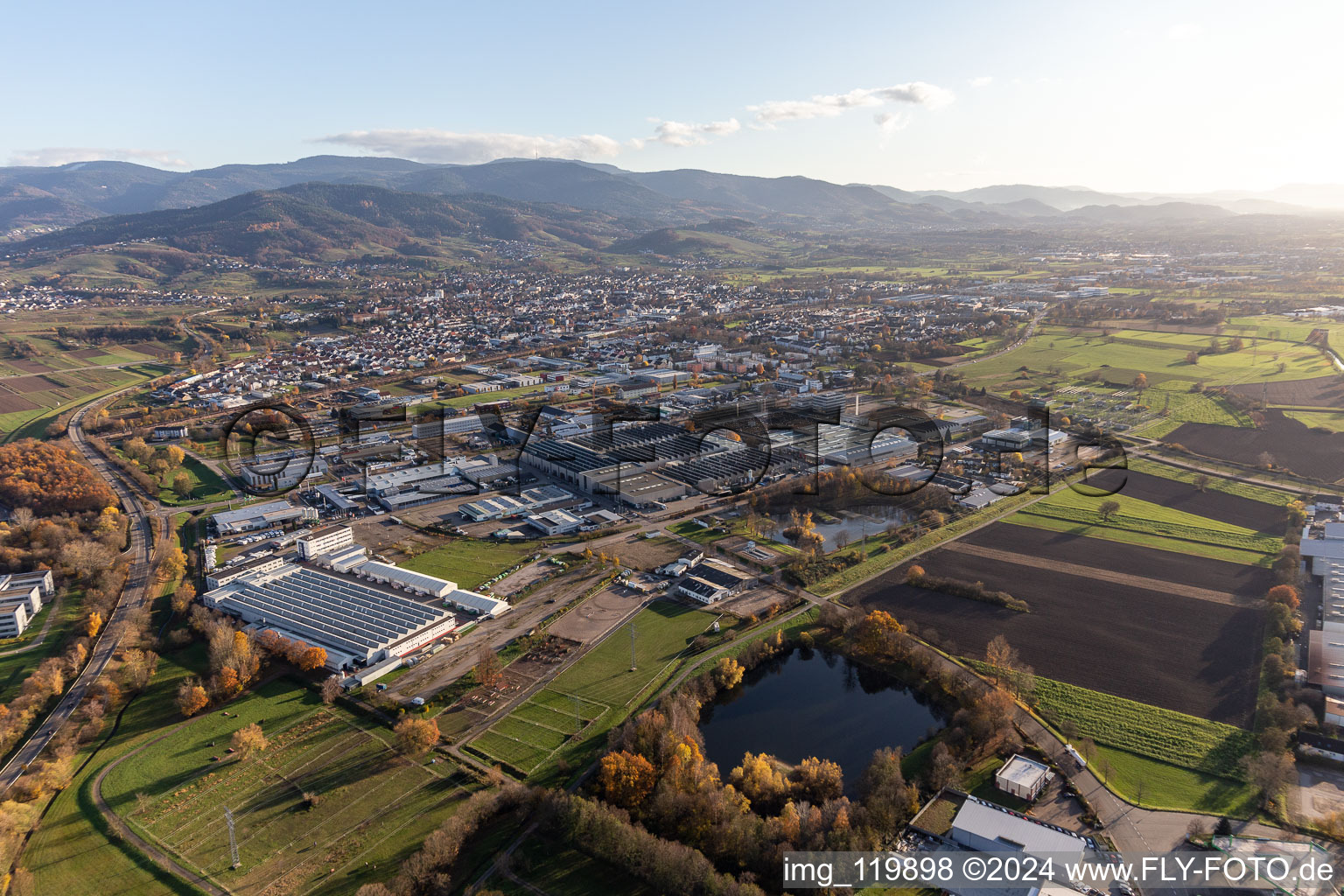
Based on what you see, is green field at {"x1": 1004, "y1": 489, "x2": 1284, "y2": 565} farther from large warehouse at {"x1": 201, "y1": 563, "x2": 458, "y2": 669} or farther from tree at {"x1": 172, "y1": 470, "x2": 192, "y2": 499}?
tree at {"x1": 172, "y1": 470, "x2": 192, "y2": 499}

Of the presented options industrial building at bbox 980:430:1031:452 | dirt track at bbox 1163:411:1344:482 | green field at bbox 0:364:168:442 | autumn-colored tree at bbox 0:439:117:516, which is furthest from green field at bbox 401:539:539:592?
dirt track at bbox 1163:411:1344:482

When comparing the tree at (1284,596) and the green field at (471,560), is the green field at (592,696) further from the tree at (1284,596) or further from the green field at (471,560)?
the tree at (1284,596)

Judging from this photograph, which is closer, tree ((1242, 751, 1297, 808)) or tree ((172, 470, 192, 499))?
tree ((1242, 751, 1297, 808))

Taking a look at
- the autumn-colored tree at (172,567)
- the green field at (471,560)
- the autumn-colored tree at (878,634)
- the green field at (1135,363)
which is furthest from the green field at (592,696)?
the green field at (1135,363)

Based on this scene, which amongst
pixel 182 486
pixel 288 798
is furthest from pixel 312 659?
pixel 182 486

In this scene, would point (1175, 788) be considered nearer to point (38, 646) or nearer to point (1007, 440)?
point (1007, 440)

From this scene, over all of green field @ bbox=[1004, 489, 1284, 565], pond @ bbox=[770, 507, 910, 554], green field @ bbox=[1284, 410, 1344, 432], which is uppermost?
green field @ bbox=[1284, 410, 1344, 432]
